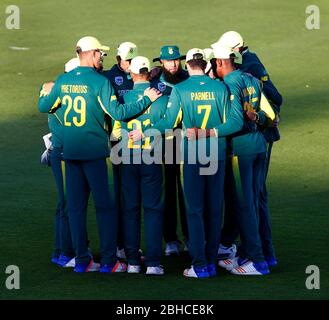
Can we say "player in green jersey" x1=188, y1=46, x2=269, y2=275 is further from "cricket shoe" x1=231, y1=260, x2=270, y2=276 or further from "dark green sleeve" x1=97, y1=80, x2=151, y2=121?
"dark green sleeve" x1=97, y1=80, x2=151, y2=121

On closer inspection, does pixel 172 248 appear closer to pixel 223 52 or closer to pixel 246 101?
pixel 246 101

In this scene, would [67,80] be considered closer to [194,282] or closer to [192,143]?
[192,143]

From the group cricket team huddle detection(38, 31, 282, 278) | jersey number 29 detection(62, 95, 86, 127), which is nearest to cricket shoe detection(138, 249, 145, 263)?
cricket team huddle detection(38, 31, 282, 278)

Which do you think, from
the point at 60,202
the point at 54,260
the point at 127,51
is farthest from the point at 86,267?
the point at 127,51

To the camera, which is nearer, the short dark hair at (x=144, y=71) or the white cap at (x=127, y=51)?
the short dark hair at (x=144, y=71)

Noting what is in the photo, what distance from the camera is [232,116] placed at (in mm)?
11828

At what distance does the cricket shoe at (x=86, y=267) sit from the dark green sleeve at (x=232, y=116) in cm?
170

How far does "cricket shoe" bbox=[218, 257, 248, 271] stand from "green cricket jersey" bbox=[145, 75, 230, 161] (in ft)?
3.60

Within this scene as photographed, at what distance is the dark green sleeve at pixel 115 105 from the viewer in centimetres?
1184

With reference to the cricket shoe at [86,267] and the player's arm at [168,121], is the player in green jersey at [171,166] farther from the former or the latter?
the cricket shoe at [86,267]

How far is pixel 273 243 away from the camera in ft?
43.8

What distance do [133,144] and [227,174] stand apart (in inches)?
35.4

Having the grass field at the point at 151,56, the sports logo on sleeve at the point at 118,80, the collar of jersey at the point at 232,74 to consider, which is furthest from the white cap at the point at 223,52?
the grass field at the point at 151,56

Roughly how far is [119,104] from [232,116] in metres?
1.00
